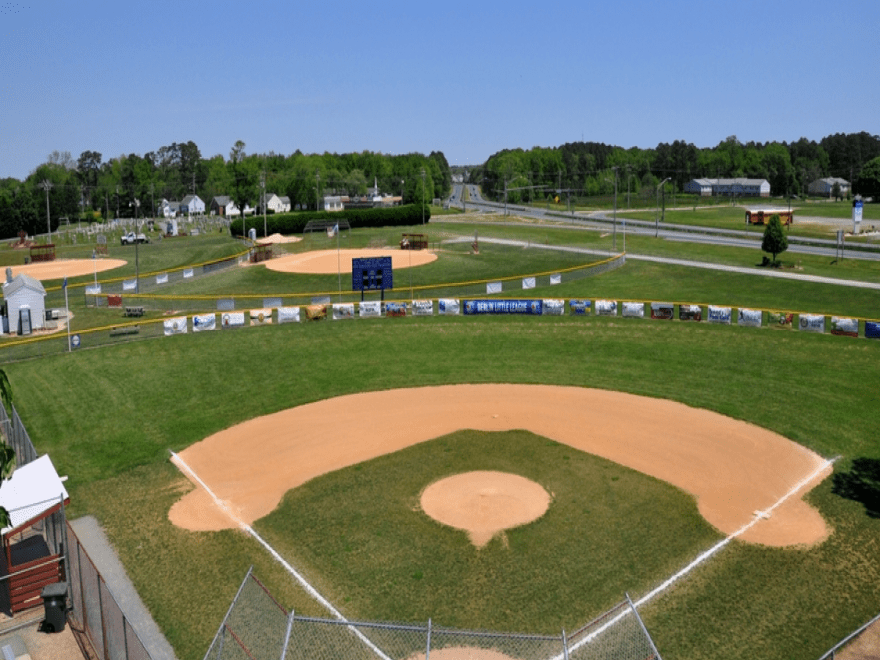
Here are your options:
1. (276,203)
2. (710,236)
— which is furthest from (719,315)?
(276,203)

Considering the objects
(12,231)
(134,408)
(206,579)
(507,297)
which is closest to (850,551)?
(206,579)

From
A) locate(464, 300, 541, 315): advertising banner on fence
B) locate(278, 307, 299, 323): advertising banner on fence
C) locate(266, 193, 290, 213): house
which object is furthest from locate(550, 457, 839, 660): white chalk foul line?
locate(266, 193, 290, 213): house

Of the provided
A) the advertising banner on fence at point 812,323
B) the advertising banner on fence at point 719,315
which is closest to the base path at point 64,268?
the advertising banner on fence at point 719,315

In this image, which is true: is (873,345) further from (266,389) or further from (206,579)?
(206,579)

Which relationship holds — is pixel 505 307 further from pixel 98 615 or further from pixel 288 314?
pixel 98 615

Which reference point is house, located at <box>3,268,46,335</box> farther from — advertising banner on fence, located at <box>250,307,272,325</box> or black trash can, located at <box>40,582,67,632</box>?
black trash can, located at <box>40,582,67,632</box>

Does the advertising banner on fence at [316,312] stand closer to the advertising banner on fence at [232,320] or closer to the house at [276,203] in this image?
the advertising banner on fence at [232,320]
